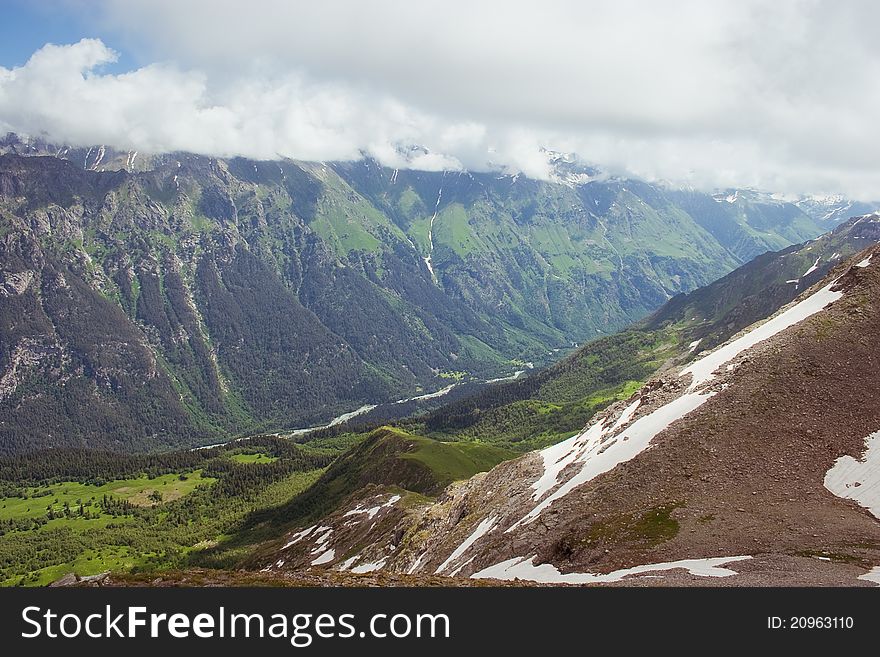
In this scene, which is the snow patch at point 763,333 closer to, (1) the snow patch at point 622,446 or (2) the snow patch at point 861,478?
(1) the snow patch at point 622,446

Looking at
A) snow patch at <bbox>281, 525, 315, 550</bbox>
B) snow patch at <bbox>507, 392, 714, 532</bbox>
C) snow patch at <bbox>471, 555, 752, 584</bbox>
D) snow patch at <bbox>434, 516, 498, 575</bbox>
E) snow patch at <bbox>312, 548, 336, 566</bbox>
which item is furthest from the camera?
snow patch at <bbox>281, 525, 315, 550</bbox>

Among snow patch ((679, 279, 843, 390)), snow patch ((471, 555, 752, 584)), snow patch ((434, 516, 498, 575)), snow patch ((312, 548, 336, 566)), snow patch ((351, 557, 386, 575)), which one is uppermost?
snow patch ((679, 279, 843, 390))

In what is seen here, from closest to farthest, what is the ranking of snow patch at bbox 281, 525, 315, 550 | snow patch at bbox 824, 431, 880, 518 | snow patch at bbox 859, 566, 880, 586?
1. snow patch at bbox 859, 566, 880, 586
2. snow patch at bbox 824, 431, 880, 518
3. snow patch at bbox 281, 525, 315, 550

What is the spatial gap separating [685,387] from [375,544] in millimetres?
75442

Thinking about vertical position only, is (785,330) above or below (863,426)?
above

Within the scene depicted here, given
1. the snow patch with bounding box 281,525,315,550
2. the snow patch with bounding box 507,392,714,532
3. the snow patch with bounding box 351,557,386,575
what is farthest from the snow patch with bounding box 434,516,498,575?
the snow patch with bounding box 281,525,315,550

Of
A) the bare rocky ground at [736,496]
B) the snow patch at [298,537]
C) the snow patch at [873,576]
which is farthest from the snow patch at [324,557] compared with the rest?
the snow patch at [873,576]

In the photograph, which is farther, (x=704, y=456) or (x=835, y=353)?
(x=835, y=353)

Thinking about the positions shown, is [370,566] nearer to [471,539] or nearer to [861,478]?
[471,539]

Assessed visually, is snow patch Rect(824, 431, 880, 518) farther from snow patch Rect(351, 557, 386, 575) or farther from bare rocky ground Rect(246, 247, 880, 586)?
snow patch Rect(351, 557, 386, 575)
